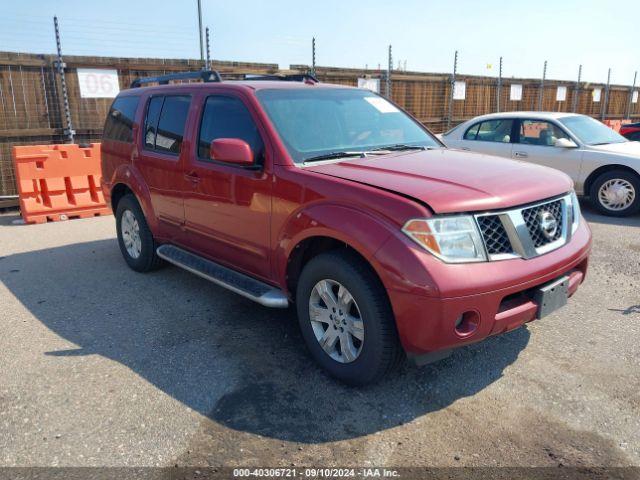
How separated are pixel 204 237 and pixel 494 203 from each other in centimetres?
252

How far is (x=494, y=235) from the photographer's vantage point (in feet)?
9.73

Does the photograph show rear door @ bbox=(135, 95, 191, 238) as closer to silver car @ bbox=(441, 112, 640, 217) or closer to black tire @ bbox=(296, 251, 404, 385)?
black tire @ bbox=(296, 251, 404, 385)

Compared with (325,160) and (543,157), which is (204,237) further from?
(543,157)

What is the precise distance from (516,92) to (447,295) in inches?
655

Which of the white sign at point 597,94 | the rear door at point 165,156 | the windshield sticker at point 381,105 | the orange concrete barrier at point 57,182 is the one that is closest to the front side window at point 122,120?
the rear door at point 165,156

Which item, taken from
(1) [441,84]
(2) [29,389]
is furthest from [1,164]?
(1) [441,84]

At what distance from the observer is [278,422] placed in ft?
9.87

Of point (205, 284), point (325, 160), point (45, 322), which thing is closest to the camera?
point (325, 160)

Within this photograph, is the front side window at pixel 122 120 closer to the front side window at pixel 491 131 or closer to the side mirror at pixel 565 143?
the front side window at pixel 491 131

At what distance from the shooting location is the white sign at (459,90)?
50.5 feet

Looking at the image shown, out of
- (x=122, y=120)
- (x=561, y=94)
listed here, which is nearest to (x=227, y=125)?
(x=122, y=120)

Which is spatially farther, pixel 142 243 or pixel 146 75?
pixel 146 75

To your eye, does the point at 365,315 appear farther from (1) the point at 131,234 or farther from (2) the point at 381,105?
(1) the point at 131,234

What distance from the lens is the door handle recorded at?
4.38 m
